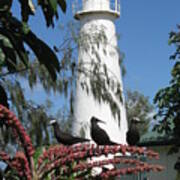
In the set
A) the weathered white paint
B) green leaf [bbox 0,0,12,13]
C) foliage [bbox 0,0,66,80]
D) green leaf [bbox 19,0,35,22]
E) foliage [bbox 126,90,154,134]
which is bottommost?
the weathered white paint

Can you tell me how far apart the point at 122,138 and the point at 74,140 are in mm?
9681

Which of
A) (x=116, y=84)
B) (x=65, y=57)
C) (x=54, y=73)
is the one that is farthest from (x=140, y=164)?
(x=116, y=84)

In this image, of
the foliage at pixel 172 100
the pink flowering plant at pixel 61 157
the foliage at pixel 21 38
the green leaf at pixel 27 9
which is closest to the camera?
the pink flowering plant at pixel 61 157

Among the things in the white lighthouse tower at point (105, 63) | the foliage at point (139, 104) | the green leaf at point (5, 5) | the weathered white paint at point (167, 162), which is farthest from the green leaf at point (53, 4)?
the foliage at point (139, 104)

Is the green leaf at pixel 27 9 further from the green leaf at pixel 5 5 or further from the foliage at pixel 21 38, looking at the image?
the green leaf at pixel 5 5

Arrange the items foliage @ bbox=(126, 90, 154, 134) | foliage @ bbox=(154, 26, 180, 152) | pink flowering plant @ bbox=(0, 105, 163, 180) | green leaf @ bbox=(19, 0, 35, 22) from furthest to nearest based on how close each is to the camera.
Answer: foliage @ bbox=(126, 90, 154, 134) < foliage @ bbox=(154, 26, 180, 152) < green leaf @ bbox=(19, 0, 35, 22) < pink flowering plant @ bbox=(0, 105, 163, 180)

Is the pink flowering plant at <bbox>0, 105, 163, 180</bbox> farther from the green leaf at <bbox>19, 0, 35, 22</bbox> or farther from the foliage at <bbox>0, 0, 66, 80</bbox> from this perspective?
the green leaf at <bbox>19, 0, 35, 22</bbox>

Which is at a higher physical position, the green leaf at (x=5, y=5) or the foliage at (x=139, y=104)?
the foliage at (x=139, y=104)

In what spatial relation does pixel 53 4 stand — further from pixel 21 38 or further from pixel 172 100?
pixel 172 100

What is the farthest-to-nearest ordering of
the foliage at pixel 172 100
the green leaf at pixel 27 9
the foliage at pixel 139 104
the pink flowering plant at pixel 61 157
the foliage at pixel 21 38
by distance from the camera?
the foliage at pixel 139 104 < the foliage at pixel 172 100 < the green leaf at pixel 27 9 < the foliage at pixel 21 38 < the pink flowering plant at pixel 61 157

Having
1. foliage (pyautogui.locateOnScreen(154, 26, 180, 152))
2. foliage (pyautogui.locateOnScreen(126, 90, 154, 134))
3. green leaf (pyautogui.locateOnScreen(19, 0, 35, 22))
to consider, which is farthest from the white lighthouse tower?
foliage (pyautogui.locateOnScreen(126, 90, 154, 134))

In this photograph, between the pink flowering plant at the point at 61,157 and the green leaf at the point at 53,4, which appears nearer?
the pink flowering plant at the point at 61,157

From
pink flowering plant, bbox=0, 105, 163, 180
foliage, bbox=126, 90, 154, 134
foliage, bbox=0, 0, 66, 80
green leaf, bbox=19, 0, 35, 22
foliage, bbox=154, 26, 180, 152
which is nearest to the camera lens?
pink flowering plant, bbox=0, 105, 163, 180

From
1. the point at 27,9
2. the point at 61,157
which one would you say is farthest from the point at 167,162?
the point at 61,157
